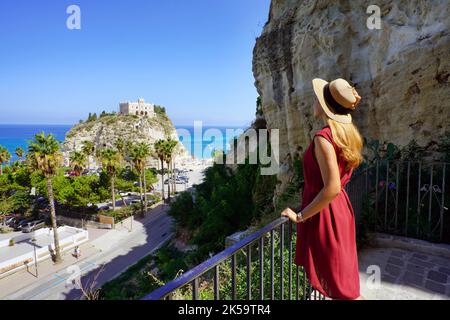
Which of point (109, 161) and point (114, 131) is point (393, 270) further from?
point (114, 131)

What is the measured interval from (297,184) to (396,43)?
204 inches

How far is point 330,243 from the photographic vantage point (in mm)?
1945

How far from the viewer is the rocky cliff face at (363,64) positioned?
22.2 ft

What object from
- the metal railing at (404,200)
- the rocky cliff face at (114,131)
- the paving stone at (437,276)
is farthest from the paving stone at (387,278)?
the rocky cliff face at (114,131)

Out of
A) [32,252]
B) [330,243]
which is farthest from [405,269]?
[32,252]

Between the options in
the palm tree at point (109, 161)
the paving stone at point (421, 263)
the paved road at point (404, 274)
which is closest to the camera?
the paved road at point (404, 274)

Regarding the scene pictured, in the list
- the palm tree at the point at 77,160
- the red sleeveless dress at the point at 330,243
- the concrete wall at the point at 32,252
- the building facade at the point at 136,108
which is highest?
the building facade at the point at 136,108

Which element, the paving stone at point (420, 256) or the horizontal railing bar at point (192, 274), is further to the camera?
the paving stone at point (420, 256)

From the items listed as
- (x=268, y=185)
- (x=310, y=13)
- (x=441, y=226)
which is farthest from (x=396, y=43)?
(x=268, y=185)

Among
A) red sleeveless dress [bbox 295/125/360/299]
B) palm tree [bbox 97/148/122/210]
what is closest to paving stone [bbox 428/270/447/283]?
red sleeveless dress [bbox 295/125/360/299]

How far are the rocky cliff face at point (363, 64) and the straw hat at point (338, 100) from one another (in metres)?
6.41

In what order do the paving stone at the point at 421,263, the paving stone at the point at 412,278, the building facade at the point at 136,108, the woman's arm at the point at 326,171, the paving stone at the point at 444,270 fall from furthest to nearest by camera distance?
1. the building facade at the point at 136,108
2. the paving stone at the point at 421,263
3. the paving stone at the point at 444,270
4. the paving stone at the point at 412,278
5. the woman's arm at the point at 326,171

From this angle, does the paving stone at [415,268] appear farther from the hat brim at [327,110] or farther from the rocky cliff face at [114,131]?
the rocky cliff face at [114,131]

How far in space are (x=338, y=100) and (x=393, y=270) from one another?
306cm
